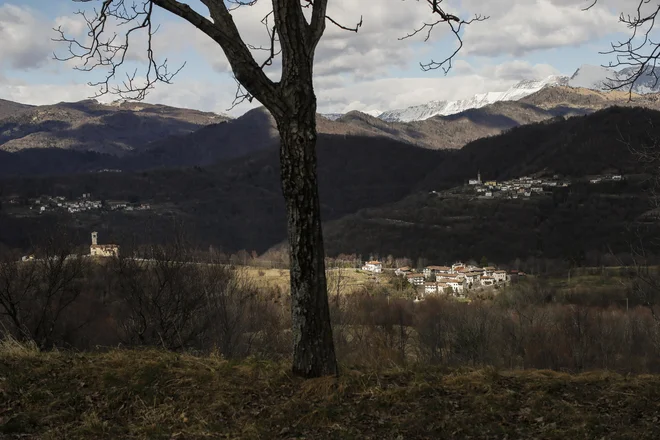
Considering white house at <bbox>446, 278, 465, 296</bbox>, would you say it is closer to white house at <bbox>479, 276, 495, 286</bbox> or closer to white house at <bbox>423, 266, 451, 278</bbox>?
white house at <bbox>479, 276, 495, 286</bbox>

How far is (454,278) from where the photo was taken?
3236 inches

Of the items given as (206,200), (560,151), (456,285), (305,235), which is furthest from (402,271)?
(206,200)

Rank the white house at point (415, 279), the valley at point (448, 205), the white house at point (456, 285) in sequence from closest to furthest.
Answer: the white house at point (456, 285) < the white house at point (415, 279) < the valley at point (448, 205)

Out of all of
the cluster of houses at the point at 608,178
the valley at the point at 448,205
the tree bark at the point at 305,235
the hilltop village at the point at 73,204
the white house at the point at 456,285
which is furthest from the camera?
the hilltop village at the point at 73,204

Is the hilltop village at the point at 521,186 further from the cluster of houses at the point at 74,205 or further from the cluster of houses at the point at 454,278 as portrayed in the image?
the cluster of houses at the point at 74,205

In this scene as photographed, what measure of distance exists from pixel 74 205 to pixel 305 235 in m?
160

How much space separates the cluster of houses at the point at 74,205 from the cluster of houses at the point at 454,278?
87.8 m

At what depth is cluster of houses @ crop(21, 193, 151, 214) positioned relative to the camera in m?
142

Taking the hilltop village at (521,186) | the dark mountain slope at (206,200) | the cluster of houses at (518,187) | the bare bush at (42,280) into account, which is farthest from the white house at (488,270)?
the bare bush at (42,280)

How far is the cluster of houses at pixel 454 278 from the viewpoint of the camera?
→ 7781 cm

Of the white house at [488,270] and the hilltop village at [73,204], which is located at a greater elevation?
the hilltop village at [73,204]

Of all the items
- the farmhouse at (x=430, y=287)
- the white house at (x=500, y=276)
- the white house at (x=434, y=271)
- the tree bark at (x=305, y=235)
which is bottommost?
the farmhouse at (x=430, y=287)

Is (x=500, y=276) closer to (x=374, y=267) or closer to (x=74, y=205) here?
(x=374, y=267)

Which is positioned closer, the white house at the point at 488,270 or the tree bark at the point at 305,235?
the tree bark at the point at 305,235
